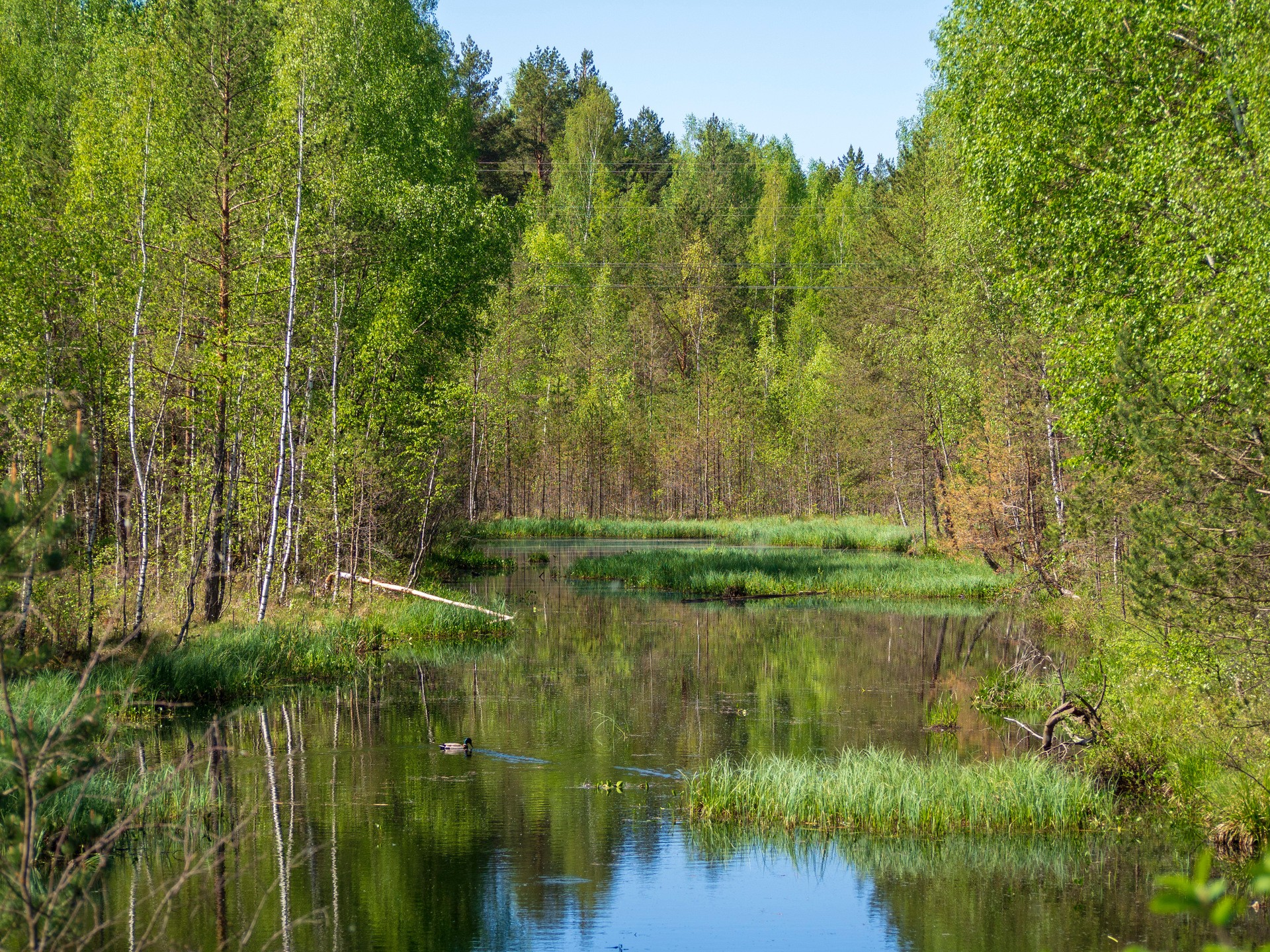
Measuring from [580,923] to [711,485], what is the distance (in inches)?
1973

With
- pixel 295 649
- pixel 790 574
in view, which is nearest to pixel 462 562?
pixel 790 574

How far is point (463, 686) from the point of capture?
19906 mm

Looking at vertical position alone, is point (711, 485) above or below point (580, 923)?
above

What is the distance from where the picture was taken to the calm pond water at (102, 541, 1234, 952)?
9.59 meters

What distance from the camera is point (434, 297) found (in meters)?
28.6

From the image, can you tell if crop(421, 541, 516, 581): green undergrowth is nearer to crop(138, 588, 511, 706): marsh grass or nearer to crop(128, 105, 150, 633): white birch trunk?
Result: crop(138, 588, 511, 706): marsh grass

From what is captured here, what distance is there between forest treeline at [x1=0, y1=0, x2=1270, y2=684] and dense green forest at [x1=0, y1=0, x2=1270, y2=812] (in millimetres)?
82

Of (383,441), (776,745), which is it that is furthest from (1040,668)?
(383,441)

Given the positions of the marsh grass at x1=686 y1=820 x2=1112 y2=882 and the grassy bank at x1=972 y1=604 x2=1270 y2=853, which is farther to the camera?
the marsh grass at x1=686 y1=820 x2=1112 y2=882

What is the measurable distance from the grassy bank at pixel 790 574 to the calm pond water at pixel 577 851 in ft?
40.7

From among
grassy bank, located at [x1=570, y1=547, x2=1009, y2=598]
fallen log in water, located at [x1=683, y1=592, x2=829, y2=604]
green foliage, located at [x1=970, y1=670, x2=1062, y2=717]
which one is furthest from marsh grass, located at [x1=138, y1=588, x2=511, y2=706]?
green foliage, located at [x1=970, y1=670, x2=1062, y2=717]

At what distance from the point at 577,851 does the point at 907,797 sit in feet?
11.8

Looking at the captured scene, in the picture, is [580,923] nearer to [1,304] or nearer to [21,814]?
[21,814]

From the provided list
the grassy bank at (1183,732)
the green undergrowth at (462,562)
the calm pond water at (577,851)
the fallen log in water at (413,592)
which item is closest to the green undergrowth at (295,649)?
the fallen log in water at (413,592)
